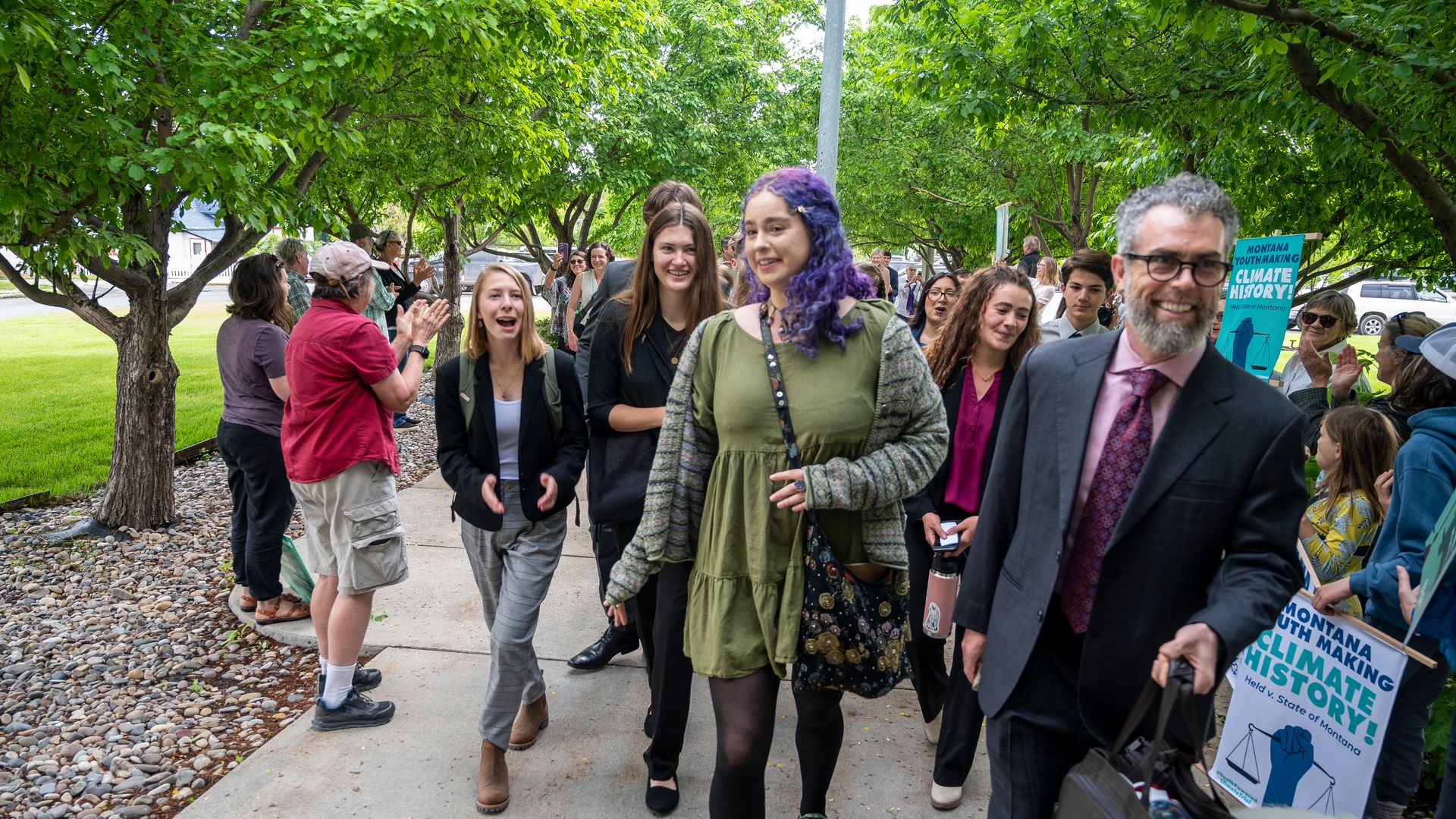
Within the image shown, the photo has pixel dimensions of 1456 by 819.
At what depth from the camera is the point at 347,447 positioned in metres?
3.83

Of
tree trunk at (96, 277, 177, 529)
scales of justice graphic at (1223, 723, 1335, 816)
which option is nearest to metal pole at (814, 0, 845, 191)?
scales of justice graphic at (1223, 723, 1335, 816)

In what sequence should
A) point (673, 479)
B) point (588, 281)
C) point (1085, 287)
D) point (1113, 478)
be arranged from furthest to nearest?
point (588, 281) < point (1085, 287) < point (673, 479) < point (1113, 478)

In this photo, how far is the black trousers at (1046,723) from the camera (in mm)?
2170

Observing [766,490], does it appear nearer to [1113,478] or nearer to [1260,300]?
[1113,478]

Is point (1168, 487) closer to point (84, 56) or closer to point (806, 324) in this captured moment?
point (806, 324)

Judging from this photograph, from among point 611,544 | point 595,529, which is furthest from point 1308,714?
point 595,529

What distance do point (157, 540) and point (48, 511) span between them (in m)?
1.73

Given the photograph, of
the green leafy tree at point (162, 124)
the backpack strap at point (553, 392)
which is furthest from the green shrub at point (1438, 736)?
the green leafy tree at point (162, 124)

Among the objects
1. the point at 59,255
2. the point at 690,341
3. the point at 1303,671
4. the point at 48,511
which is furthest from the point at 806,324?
the point at 48,511

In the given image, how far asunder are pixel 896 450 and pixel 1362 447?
7.03 ft

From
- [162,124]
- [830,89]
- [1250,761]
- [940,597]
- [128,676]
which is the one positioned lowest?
[128,676]

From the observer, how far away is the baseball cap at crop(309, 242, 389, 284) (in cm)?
368

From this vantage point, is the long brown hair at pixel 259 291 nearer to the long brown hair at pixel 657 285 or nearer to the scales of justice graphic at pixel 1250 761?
the long brown hair at pixel 657 285

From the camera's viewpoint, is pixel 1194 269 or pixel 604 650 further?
pixel 604 650
